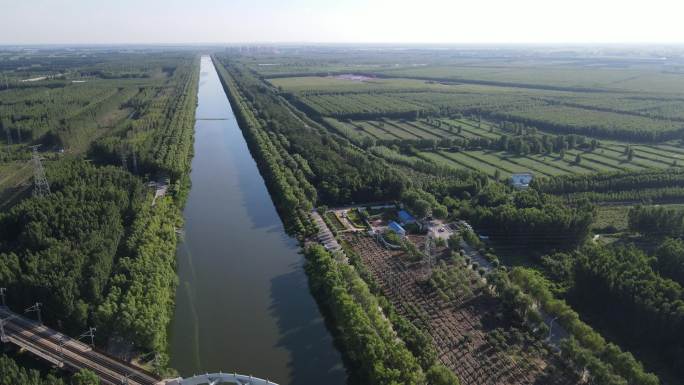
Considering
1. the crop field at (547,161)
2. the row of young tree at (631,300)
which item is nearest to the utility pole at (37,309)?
the row of young tree at (631,300)

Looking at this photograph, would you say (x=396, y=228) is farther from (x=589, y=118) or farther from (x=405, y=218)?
(x=589, y=118)

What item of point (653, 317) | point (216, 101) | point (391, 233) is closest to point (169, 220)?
point (391, 233)

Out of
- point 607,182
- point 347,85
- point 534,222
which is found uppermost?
point 347,85

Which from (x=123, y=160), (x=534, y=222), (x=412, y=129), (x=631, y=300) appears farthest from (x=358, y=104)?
(x=631, y=300)

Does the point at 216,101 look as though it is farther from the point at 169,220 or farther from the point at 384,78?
the point at 169,220

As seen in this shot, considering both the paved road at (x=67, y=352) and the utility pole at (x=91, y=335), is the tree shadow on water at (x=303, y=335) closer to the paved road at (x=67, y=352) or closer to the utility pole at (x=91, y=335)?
the paved road at (x=67, y=352)
